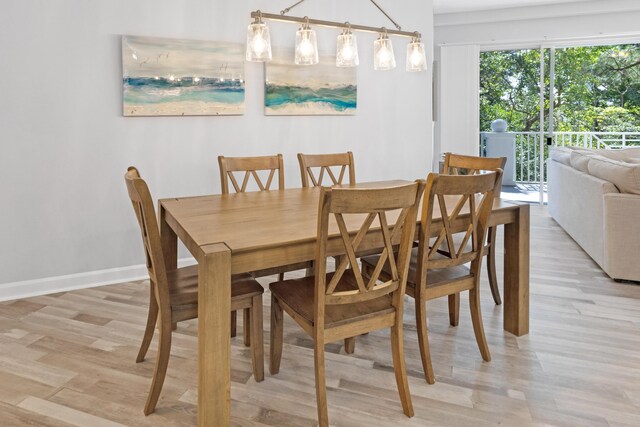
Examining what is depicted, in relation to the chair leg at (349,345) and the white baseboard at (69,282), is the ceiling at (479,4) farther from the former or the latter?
the chair leg at (349,345)

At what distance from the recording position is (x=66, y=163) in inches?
126

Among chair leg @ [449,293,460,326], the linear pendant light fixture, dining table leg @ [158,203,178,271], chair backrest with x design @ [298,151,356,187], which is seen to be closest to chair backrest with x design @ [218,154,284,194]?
chair backrest with x design @ [298,151,356,187]

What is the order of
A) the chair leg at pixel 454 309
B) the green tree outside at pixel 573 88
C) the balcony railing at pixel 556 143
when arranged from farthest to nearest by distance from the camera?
the balcony railing at pixel 556 143
the green tree outside at pixel 573 88
the chair leg at pixel 454 309

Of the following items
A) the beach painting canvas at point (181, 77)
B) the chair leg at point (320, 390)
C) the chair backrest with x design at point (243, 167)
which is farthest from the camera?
the beach painting canvas at point (181, 77)

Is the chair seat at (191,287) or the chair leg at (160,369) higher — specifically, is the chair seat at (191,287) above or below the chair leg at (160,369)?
above

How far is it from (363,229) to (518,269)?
4.03 feet

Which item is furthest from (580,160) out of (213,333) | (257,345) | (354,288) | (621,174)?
(213,333)

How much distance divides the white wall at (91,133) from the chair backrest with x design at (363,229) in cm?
214

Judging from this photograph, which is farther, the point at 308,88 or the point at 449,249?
the point at 308,88

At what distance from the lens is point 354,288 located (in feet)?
6.69

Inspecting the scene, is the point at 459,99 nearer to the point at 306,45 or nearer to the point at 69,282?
the point at 306,45

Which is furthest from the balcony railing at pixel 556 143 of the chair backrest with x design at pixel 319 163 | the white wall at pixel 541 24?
the chair backrest with x design at pixel 319 163

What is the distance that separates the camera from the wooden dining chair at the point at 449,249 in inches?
77.7

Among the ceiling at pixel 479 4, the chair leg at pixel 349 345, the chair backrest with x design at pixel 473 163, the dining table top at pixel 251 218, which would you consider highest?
the ceiling at pixel 479 4
